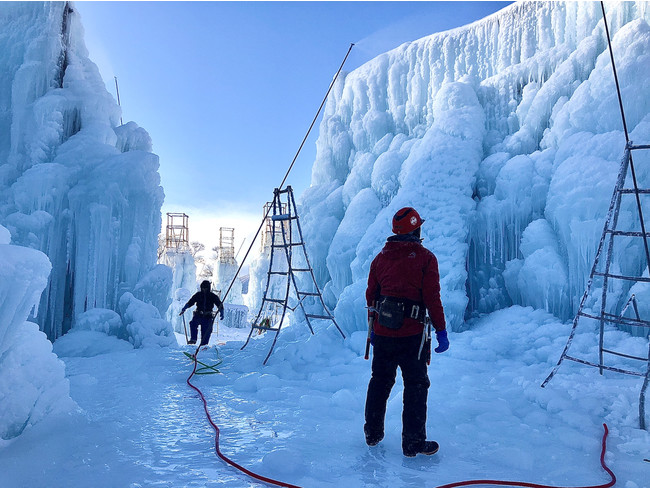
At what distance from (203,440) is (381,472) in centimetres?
126

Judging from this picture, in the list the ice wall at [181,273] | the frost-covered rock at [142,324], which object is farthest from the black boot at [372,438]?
the ice wall at [181,273]

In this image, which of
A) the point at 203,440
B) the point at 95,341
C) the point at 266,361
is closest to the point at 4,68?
the point at 95,341

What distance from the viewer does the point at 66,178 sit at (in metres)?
8.10

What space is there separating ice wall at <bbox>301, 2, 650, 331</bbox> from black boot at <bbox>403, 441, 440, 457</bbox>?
16.3ft

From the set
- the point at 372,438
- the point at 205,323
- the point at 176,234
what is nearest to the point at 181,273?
the point at 176,234

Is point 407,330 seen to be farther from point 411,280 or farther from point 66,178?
point 66,178

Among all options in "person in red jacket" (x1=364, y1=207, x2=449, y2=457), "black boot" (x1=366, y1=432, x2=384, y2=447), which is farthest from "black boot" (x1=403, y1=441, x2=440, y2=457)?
"black boot" (x1=366, y1=432, x2=384, y2=447)

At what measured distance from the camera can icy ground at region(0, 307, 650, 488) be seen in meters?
2.35

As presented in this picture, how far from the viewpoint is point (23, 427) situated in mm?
2885

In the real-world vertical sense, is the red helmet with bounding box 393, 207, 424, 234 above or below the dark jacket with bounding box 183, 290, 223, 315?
above

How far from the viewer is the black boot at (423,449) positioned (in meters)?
2.61

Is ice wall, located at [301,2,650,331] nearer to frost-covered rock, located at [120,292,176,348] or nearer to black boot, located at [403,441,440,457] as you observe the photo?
frost-covered rock, located at [120,292,176,348]

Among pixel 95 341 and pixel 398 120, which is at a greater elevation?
pixel 398 120

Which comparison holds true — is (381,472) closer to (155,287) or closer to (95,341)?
(95,341)
